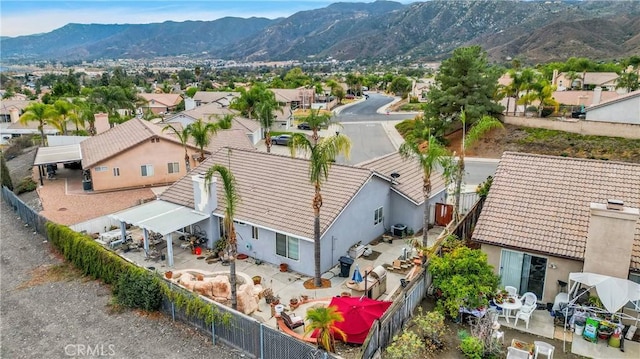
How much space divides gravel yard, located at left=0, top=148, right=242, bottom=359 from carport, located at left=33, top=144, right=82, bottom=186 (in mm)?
16168

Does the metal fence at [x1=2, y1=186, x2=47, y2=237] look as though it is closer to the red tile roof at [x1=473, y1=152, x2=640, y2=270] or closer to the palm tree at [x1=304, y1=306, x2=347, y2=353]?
the palm tree at [x1=304, y1=306, x2=347, y2=353]

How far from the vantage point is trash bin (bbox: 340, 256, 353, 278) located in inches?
787

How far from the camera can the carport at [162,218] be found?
71.3 feet

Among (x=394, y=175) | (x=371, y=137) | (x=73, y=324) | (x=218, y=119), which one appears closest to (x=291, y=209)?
(x=394, y=175)

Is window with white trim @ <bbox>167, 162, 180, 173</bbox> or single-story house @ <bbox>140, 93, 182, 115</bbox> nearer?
window with white trim @ <bbox>167, 162, 180, 173</bbox>

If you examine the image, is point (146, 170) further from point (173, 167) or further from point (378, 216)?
point (378, 216)

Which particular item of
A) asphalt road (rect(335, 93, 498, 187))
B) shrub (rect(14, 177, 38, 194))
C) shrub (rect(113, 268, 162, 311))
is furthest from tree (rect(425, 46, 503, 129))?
shrub (rect(14, 177, 38, 194))

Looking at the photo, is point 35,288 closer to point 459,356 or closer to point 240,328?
point 240,328

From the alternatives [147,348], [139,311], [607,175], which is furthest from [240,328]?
[607,175]

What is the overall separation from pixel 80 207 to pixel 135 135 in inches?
357

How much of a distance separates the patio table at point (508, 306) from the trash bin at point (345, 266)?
688 cm

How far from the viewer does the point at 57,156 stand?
1547 inches

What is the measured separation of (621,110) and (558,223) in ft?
123

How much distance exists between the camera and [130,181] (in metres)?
37.5
